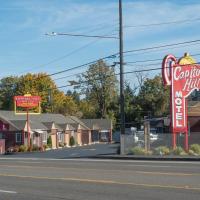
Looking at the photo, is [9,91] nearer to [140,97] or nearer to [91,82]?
[91,82]

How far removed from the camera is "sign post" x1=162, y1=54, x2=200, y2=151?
3925cm

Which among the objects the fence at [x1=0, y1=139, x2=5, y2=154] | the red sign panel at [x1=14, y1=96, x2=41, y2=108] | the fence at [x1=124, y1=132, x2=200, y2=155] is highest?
the red sign panel at [x1=14, y1=96, x2=41, y2=108]

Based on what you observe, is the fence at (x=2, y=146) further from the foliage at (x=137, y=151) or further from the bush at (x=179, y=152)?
the bush at (x=179, y=152)

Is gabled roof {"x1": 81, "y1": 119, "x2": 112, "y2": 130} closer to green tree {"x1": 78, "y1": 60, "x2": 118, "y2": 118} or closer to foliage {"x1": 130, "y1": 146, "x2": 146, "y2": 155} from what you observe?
green tree {"x1": 78, "y1": 60, "x2": 118, "y2": 118}

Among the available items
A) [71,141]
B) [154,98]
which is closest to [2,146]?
[71,141]

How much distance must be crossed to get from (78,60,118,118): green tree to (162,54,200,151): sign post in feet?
240

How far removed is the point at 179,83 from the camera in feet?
131

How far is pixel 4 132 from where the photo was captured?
243ft

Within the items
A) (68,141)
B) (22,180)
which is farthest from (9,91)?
(22,180)

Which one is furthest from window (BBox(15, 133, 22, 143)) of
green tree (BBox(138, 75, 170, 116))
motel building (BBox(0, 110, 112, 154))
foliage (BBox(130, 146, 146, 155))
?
green tree (BBox(138, 75, 170, 116))

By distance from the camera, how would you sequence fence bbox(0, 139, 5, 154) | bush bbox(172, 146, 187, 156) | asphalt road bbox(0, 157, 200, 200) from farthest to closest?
fence bbox(0, 139, 5, 154), bush bbox(172, 146, 187, 156), asphalt road bbox(0, 157, 200, 200)

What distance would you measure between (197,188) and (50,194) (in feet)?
12.7

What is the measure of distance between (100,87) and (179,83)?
80633mm

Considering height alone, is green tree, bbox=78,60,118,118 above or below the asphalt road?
above
